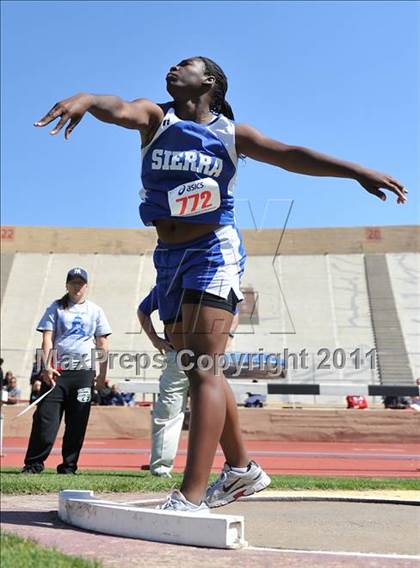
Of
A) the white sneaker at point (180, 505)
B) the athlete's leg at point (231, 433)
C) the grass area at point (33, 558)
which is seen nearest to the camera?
the grass area at point (33, 558)

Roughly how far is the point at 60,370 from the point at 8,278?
1257 inches

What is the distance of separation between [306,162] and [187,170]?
0.52 m

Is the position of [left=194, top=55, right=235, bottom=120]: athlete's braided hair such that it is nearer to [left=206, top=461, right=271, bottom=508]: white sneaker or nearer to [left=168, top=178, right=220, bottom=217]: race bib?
[left=168, top=178, right=220, bottom=217]: race bib

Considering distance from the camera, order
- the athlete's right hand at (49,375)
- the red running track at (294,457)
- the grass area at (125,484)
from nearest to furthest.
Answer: the grass area at (125,484), the athlete's right hand at (49,375), the red running track at (294,457)

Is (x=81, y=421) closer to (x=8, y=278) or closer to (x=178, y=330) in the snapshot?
(x=178, y=330)

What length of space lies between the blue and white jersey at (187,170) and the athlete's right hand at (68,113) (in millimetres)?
502

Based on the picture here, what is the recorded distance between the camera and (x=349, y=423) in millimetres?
14016

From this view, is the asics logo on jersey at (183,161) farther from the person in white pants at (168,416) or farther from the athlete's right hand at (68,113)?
the person in white pants at (168,416)

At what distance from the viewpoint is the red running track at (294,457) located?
28.7 ft

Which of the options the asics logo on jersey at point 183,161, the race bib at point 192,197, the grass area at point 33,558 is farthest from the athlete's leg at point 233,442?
the grass area at point 33,558

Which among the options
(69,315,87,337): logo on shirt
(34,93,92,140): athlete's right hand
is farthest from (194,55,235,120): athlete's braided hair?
(69,315,87,337): logo on shirt

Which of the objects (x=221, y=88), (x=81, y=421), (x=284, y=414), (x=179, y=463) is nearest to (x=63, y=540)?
(x=221, y=88)

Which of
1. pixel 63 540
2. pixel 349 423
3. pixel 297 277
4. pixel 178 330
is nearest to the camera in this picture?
pixel 63 540

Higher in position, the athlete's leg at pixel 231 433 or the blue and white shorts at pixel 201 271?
the blue and white shorts at pixel 201 271
